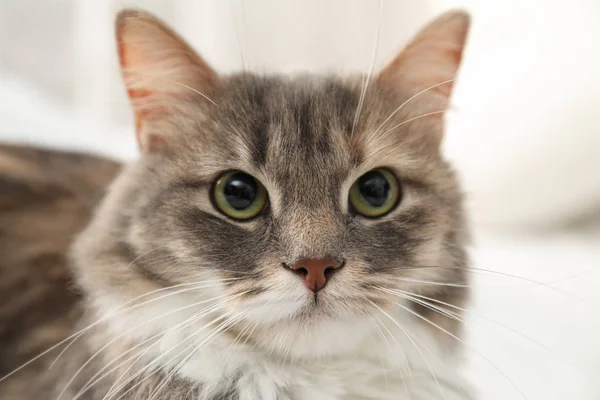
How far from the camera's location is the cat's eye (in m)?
0.96

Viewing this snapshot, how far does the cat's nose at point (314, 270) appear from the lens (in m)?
0.85

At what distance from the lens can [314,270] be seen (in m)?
0.85

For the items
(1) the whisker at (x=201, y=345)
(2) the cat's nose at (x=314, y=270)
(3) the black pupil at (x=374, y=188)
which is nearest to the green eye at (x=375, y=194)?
(3) the black pupil at (x=374, y=188)

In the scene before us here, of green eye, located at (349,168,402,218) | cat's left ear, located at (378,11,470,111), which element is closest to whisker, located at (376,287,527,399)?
green eye, located at (349,168,402,218)

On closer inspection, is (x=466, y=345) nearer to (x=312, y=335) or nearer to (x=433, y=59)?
(x=312, y=335)

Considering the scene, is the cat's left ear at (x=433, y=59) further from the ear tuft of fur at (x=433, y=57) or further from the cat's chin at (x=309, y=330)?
the cat's chin at (x=309, y=330)

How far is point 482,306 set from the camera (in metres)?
1.28

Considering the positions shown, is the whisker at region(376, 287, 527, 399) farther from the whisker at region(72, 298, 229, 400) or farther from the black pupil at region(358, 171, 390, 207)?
the whisker at region(72, 298, 229, 400)

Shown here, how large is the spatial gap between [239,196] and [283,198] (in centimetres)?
8

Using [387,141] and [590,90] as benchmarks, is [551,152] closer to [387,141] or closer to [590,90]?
[590,90]

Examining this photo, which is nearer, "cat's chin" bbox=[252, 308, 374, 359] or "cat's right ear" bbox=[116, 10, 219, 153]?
"cat's chin" bbox=[252, 308, 374, 359]

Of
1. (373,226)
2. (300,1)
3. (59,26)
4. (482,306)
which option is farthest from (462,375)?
(59,26)

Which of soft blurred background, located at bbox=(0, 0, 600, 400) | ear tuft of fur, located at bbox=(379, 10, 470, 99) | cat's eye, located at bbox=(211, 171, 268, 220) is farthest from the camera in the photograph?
soft blurred background, located at bbox=(0, 0, 600, 400)

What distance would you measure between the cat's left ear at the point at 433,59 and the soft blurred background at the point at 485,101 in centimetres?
9
